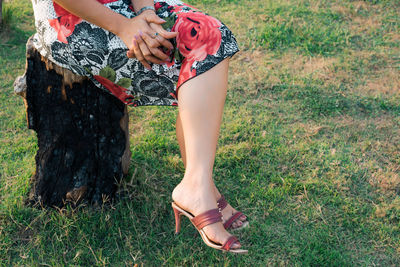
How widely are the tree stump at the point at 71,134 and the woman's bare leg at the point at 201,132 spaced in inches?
22.7

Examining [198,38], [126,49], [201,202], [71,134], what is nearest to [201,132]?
[201,202]

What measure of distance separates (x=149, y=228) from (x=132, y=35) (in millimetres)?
1061

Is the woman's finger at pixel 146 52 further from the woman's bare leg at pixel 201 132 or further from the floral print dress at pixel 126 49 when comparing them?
the woman's bare leg at pixel 201 132

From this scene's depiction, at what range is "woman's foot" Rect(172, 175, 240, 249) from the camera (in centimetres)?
184

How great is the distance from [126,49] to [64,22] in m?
0.34

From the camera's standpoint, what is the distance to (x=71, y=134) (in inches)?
90.0

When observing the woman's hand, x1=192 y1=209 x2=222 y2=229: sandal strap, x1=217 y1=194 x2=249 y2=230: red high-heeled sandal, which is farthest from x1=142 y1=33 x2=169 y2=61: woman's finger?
x1=217 y1=194 x2=249 y2=230: red high-heeled sandal

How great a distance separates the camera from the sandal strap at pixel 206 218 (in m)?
1.86

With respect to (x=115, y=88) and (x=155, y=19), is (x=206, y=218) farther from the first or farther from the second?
(x=155, y=19)

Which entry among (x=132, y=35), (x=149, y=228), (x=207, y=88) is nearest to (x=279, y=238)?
(x=149, y=228)

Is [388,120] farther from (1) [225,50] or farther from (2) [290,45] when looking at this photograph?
(1) [225,50]

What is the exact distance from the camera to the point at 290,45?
4.18m

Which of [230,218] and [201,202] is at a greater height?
[201,202]

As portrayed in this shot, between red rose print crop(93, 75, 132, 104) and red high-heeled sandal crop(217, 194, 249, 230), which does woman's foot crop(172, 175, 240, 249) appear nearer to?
red high-heeled sandal crop(217, 194, 249, 230)
